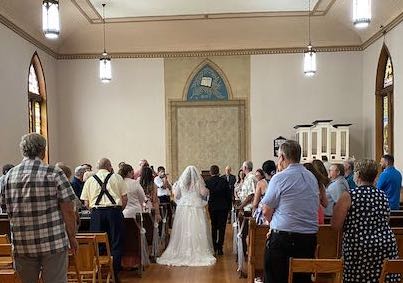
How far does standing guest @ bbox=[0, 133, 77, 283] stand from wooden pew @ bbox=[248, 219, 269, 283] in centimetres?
219

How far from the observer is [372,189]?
3195mm

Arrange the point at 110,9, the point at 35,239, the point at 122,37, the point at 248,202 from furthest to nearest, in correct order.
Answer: the point at 122,37 < the point at 110,9 < the point at 248,202 < the point at 35,239

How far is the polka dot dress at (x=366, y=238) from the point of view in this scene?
10.3 feet

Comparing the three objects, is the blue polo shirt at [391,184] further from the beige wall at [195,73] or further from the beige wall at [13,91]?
the beige wall at [13,91]

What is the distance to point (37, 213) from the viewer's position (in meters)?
3.16

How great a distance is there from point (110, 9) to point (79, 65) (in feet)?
8.82

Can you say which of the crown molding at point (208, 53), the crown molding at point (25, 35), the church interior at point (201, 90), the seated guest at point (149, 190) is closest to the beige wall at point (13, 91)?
the crown molding at point (25, 35)

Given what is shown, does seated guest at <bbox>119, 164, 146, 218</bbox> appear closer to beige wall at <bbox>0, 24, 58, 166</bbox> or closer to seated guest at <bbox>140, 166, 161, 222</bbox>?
seated guest at <bbox>140, 166, 161, 222</bbox>

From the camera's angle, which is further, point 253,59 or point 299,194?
point 253,59

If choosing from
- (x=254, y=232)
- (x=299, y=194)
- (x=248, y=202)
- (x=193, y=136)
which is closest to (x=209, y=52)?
(x=193, y=136)

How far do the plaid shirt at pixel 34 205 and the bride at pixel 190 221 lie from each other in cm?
409

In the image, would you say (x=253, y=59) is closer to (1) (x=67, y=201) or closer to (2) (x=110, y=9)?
(2) (x=110, y=9)

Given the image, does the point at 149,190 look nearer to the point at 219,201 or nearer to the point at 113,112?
the point at 219,201

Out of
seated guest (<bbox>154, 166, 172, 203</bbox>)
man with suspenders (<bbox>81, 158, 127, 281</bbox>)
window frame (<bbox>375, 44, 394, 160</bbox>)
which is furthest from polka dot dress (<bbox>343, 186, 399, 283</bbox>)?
window frame (<bbox>375, 44, 394, 160</bbox>)
